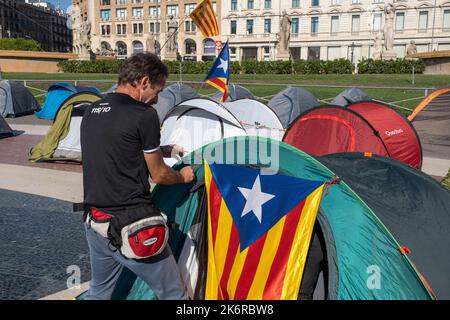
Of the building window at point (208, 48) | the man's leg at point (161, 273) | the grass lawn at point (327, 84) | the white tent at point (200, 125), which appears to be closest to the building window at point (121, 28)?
the building window at point (208, 48)

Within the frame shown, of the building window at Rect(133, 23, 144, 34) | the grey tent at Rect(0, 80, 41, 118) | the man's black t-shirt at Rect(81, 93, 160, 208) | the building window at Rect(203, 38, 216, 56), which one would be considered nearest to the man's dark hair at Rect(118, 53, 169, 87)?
the man's black t-shirt at Rect(81, 93, 160, 208)

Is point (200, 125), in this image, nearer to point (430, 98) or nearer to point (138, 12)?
point (430, 98)

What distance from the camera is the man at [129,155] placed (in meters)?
2.55

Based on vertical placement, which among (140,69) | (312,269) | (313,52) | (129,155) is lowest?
(312,269)

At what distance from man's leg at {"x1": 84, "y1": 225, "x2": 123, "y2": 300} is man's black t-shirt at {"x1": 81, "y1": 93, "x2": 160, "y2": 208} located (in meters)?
0.26

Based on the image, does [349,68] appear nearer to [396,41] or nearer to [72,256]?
[72,256]

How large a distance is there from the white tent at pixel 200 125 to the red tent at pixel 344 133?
7.16 feet

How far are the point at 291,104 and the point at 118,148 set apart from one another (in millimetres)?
11933

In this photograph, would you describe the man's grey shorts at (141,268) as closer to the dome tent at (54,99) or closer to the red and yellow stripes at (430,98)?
the red and yellow stripes at (430,98)

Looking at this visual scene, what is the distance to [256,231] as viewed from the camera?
3.06m

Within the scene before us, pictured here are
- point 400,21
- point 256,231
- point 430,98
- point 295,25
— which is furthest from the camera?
point 295,25

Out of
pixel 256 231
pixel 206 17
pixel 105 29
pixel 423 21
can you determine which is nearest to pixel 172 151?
pixel 256 231

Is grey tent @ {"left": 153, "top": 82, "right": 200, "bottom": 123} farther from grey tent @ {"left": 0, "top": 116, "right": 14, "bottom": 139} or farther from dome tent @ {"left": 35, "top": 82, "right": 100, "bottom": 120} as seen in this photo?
dome tent @ {"left": 35, "top": 82, "right": 100, "bottom": 120}

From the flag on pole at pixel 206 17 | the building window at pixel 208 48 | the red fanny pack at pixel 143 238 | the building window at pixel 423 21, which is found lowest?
the red fanny pack at pixel 143 238
